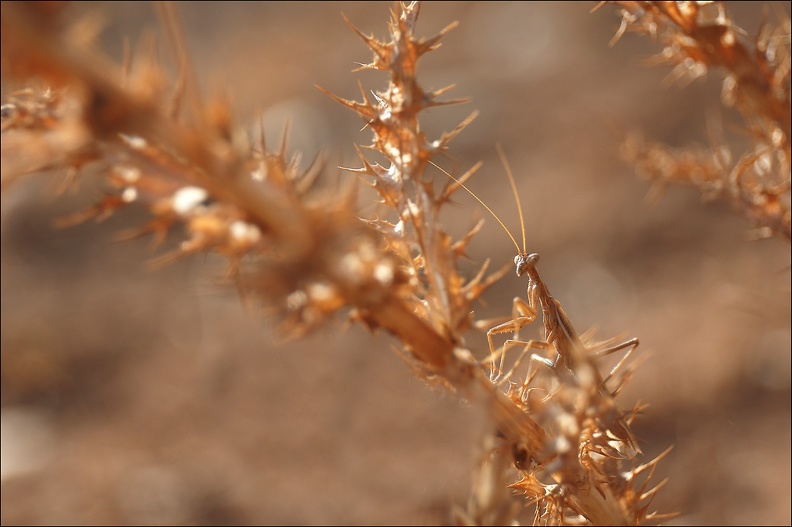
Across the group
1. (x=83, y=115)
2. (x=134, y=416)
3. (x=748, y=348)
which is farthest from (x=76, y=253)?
(x=83, y=115)

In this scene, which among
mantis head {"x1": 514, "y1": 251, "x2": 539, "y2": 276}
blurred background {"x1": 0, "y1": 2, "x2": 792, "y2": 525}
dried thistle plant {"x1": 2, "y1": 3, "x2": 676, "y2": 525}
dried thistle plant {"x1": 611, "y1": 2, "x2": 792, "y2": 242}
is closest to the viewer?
dried thistle plant {"x1": 2, "y1": 3, "x2": 676, "y2": 525}

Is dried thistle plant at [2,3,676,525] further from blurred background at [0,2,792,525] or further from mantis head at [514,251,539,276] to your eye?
mantis head at [514,251,539,276]

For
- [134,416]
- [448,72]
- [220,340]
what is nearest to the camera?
[134,416]

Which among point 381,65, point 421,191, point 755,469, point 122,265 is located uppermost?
point 122,265

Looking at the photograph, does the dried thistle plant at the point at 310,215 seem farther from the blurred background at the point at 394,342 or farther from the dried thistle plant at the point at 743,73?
the dried thistle plant at the point at 743,73

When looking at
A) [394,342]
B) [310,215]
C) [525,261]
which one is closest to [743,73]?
[525,261]

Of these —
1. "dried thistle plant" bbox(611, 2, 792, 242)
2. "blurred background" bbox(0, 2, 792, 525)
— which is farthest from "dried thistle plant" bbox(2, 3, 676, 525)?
"dried thistle plant" bbox(611, 2, 792, 242)

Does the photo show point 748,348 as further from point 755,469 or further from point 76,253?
point 76,253

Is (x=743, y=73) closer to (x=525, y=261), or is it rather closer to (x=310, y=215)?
(x=525, y=261)
